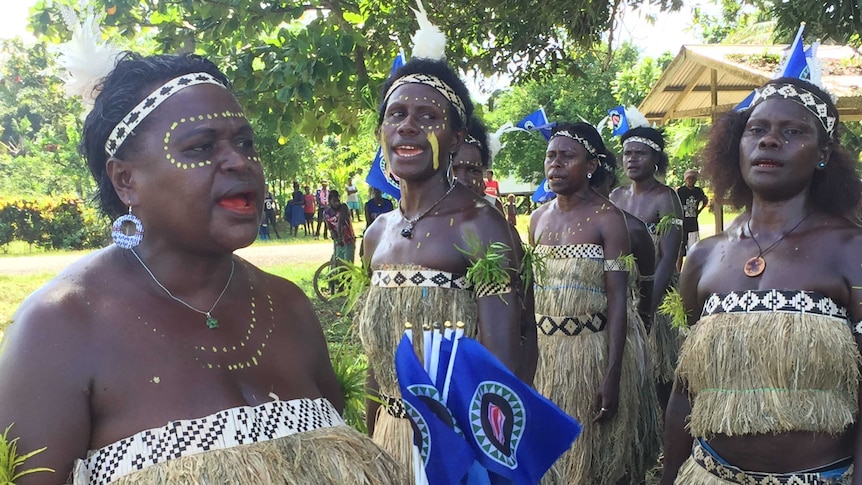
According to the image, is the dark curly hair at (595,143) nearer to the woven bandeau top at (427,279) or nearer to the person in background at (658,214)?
the person in background at (658,214)

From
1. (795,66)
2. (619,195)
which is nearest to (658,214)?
(619,195)

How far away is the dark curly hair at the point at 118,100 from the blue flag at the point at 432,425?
776mm

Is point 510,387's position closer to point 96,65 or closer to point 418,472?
point 418,472

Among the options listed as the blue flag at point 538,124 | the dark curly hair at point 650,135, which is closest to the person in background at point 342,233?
the dark curly hair at point 650,135

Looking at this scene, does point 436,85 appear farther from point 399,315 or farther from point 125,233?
point 125,233

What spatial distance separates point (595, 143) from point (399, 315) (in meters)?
2.59

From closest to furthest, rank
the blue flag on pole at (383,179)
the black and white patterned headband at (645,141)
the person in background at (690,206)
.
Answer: the blue flag on pole at (383,179)
the black and white patterned headband at (645,141)
the person in background at (690,206)

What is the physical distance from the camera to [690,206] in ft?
34.6

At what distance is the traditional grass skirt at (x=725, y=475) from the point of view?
2.43m

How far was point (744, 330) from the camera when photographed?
2494 millimetres

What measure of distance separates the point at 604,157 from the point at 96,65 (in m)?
3.87

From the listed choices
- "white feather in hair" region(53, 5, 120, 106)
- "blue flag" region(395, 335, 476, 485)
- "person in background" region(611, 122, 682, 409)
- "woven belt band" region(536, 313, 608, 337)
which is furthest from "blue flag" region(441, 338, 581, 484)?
"person in background" region(611, 122, 682, 409)

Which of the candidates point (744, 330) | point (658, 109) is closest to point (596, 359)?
point (744, 330)

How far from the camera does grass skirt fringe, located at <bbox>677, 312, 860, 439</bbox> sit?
237cm
